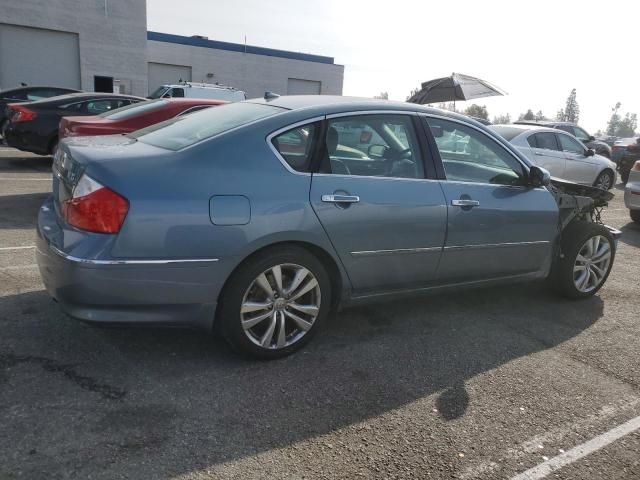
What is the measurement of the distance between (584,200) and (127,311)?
401 cm

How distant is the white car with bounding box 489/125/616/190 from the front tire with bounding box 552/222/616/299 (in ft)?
17.6

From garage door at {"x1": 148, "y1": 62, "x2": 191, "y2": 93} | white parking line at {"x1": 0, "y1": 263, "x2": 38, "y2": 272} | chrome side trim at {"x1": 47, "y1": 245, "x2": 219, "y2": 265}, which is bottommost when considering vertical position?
white parking line at {"x1": 0, "y1": 263, "x2": 38, "y2": 272}

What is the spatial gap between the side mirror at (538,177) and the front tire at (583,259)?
0.71 m

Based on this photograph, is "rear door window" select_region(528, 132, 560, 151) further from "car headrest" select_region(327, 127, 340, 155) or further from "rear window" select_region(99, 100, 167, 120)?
"car headrest" select_region(327, 127, 340, 155)

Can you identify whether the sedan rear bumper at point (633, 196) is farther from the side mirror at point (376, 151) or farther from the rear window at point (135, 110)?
the rear window at point (135, 110)

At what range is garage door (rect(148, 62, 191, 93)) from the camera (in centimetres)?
3231

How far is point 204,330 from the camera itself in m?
3.13

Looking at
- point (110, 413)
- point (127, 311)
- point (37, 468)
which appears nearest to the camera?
point (37, 468)

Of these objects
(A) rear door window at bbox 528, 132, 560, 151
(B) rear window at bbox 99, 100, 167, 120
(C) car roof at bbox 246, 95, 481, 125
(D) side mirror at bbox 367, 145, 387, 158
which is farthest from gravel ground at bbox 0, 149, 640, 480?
(A) rear door window at bbox 528, 132, 560, 151

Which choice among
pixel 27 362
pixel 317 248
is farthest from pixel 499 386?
pixel 27 362

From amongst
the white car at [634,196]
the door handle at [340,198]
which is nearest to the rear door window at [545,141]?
the white car at [634,196]

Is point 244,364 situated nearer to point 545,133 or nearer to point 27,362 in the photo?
point 27,362

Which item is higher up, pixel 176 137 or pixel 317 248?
pixel 176 137

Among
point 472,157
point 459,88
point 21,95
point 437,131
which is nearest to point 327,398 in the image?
point 437,131
